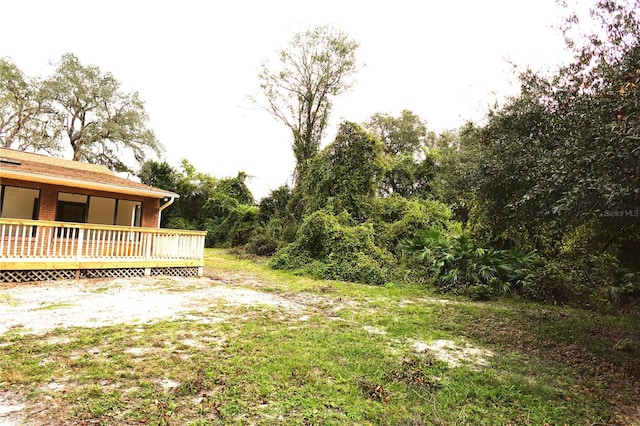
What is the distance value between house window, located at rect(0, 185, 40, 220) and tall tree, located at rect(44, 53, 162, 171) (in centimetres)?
1870

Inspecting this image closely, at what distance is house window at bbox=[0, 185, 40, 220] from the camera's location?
469 inches

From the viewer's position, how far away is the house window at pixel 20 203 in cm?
1191

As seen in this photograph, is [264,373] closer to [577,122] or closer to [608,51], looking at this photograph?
[577,122]

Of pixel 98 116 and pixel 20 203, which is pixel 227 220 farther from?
pixel 98 116

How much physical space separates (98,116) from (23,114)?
4.98 m

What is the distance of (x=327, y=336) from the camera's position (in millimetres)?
4859

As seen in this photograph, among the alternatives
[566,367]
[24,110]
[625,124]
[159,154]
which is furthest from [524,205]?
[24,110]

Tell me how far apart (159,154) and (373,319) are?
30944 millimetres

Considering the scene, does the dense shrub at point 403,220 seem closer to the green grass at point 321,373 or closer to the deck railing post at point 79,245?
the green grass at point 321,373

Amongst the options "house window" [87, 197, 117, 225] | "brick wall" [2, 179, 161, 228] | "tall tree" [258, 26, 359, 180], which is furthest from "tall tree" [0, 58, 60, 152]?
"tall tree" [258, 26, 359, 180]

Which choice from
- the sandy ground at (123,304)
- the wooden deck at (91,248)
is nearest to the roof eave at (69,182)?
the wooden deck at (91,248)

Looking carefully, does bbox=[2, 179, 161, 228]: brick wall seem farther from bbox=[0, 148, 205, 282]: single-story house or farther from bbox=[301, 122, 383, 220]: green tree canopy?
bbox=[301, 122, 383, 220]: green tree canopy

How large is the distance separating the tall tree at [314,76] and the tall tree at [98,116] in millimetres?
17802

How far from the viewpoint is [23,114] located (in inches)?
1051
